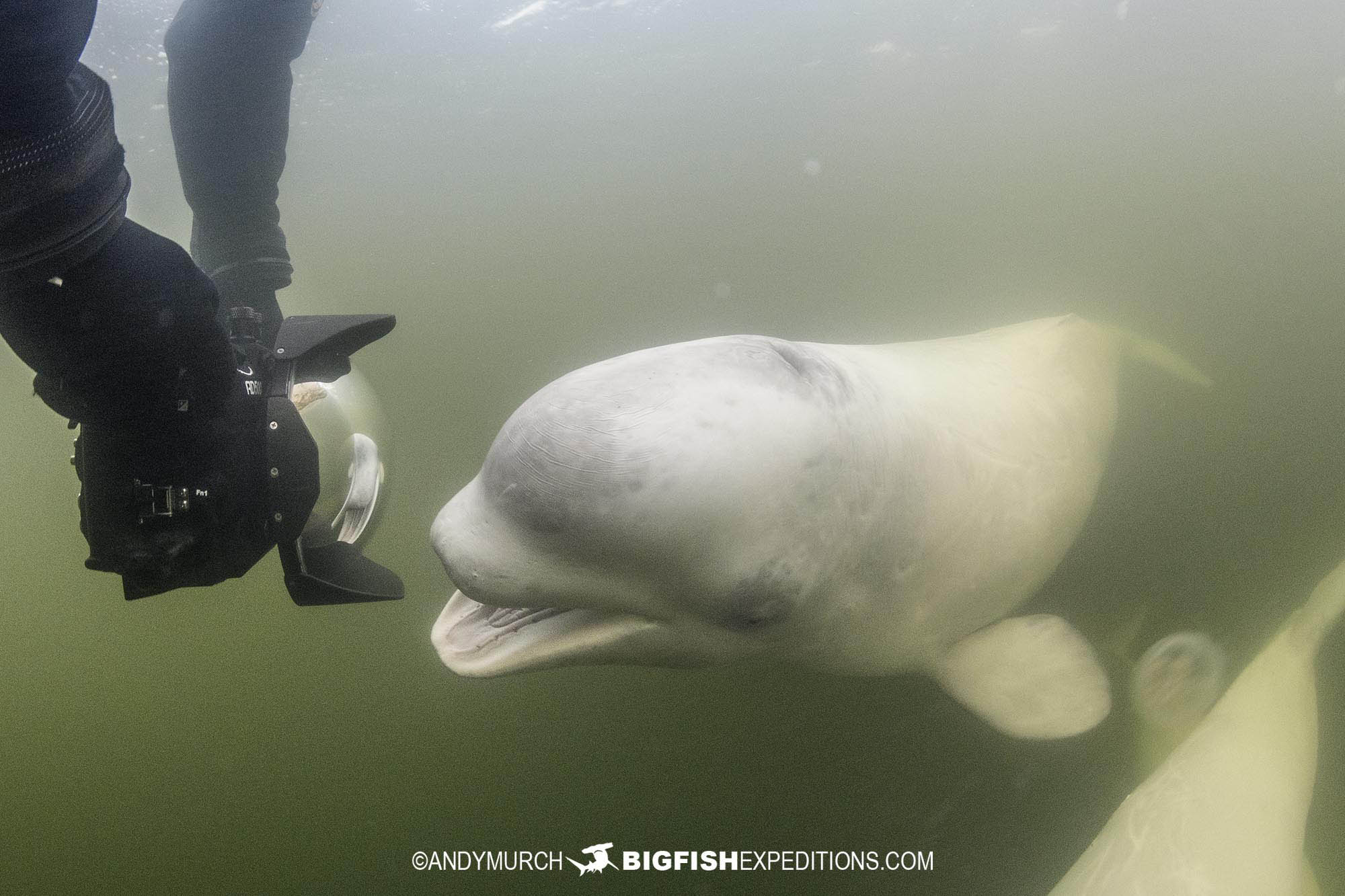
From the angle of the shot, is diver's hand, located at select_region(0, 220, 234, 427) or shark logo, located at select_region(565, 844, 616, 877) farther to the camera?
shark logo, located at select_region(565, 844, 616, 877)

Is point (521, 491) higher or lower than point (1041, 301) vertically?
lower

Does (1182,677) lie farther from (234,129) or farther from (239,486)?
(234,129)

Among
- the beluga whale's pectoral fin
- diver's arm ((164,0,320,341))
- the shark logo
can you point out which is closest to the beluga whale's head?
the beluga whale's pectoral fin

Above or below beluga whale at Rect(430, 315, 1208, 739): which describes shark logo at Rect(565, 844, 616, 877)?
below

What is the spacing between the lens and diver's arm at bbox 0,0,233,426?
98 cm

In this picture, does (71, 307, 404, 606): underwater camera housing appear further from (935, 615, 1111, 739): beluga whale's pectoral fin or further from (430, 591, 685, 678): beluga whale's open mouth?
(935, 615, 1111, 739): beluga whale's pectoral fin

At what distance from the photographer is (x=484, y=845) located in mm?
1910

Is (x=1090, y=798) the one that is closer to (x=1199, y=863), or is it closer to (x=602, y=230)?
(x=1199, y=863)

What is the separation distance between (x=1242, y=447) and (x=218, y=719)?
3.19m

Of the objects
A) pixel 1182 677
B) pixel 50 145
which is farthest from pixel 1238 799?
pixel 50 145

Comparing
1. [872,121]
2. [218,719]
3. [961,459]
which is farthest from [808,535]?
Result: [218,719]

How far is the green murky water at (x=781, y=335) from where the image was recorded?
5.29 feet

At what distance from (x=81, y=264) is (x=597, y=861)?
180cm

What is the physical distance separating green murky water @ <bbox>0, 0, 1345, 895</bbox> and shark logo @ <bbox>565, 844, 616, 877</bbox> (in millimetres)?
31
